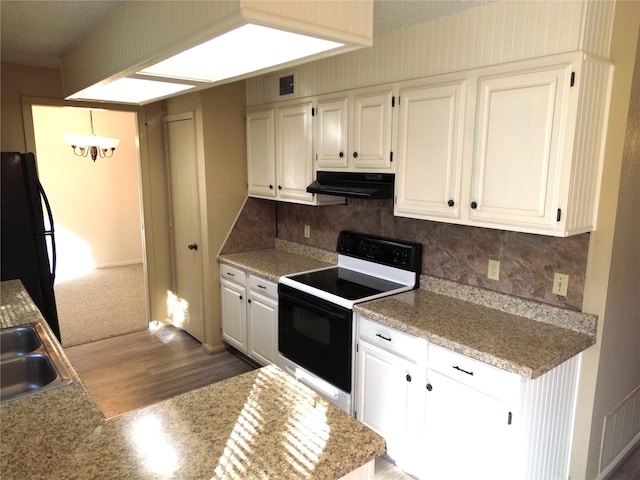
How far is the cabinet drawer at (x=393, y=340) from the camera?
2.22 metres

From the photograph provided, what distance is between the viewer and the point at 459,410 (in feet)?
6.85

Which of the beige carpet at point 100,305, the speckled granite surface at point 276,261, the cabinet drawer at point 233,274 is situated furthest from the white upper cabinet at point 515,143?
the beige carpet at point 100,305

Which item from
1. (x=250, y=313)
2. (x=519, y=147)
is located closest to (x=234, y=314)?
(x=250, y=313)

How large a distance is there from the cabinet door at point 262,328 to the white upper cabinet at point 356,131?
109cm

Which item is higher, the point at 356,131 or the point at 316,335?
the point at 356,131

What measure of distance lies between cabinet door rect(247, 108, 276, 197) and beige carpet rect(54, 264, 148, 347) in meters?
2.06

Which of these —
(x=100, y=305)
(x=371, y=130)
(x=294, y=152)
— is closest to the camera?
(x=371, y=130)

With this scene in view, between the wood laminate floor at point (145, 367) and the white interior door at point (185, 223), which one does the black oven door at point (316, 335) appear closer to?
the wood laminate floor at point (145, 367)

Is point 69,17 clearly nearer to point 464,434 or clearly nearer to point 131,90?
point 131,90

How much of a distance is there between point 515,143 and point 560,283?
73 cm

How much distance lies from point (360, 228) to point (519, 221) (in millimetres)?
1381

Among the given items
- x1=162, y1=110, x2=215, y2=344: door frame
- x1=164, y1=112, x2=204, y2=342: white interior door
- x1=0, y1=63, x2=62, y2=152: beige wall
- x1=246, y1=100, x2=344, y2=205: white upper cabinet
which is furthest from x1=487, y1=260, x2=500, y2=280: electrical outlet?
x1=0, y1=63, x2=62, y2=152: beige wall

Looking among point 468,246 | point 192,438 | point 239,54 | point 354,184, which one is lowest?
point 192,438

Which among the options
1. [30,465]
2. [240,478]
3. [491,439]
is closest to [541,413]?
[491,439]
